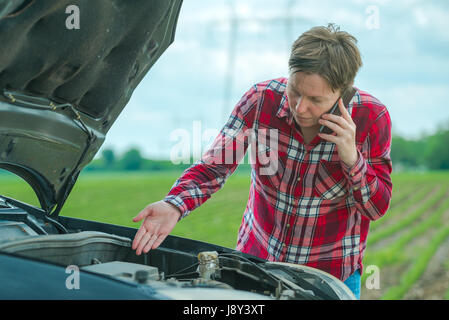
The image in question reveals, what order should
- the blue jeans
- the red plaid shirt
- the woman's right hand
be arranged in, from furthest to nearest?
the blue jeans, the red plaid shirt, the woman's right hand

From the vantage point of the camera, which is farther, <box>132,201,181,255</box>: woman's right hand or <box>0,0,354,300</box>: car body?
<box>132,201,181,255</box>: woman's right hand

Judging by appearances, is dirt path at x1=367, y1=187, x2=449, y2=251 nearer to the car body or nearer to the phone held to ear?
the phone held to ear

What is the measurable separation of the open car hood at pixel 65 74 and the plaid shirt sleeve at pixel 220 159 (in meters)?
0.46

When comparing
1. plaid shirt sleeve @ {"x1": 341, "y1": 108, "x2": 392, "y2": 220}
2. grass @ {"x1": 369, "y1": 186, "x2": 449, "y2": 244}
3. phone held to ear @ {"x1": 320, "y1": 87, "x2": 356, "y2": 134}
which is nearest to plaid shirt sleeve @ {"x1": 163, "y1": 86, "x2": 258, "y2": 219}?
phone held to ear @ {"x1": 320, "y1": 87, "x2": 356, "y2": 134}

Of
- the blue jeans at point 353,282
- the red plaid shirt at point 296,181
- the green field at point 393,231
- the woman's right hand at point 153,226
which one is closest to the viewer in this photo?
the woman's right hand at point 153,226

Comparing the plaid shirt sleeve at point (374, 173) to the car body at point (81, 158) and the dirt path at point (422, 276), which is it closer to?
the car body at point (81, 158)

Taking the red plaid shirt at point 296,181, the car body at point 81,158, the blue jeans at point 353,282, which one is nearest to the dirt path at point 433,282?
the blue jeans at point 353,282

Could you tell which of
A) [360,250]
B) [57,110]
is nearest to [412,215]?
[360,250]

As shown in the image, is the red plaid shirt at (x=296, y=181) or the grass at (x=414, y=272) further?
the grass at (x=414, y=272)

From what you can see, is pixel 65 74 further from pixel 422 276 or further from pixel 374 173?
pixel 422 276

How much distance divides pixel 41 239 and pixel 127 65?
0.87 m

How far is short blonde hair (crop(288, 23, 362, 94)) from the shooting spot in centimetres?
205

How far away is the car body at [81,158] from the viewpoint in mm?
1594

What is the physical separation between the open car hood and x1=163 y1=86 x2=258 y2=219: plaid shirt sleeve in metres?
0.46
